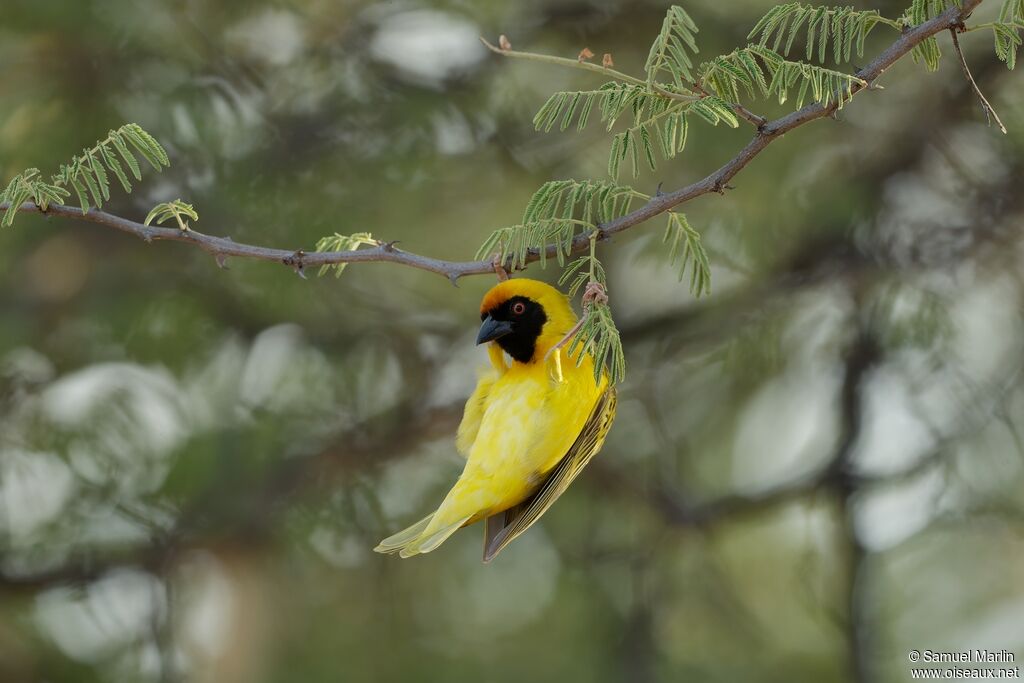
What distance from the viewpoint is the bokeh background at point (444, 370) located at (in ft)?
8.41

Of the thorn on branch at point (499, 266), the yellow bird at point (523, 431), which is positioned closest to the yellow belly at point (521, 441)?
the yellow bird at point (523, 431)

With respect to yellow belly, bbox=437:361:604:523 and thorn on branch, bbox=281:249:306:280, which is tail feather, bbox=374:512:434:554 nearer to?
yellow belly, bbox=437:361:604:523

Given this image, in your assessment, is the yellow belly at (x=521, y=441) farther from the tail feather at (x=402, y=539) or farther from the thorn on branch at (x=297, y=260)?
the thorn on branch at (x=297, y=260)

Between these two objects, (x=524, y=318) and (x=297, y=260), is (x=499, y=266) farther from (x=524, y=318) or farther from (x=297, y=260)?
(x=524, y=318)

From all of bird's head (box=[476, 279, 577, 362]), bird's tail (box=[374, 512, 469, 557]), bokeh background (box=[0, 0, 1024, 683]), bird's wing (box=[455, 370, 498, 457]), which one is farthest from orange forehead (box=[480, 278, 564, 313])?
bokeh background (box=[0, 0, 1024, 683])

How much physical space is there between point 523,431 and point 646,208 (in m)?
0.45

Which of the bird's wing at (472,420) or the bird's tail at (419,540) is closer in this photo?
the bird's tail at (419,540)

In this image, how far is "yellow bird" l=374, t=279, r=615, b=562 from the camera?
122cm

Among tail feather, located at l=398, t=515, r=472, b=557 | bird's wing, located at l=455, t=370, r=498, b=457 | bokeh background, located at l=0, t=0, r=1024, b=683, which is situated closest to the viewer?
tail feather, located at l=398, t=515, r=472, b=557

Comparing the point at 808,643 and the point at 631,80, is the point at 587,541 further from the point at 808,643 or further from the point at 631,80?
the point at 631,80

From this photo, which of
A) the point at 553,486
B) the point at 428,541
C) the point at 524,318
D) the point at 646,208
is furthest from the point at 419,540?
the point at 646,208

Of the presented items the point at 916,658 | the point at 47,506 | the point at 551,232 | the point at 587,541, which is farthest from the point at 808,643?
the point at 551,232

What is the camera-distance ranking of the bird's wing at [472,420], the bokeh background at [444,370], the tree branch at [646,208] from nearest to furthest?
the tree branch at [646,208] → the bird's wing at [472,420] → the bokeh background at [444,370]

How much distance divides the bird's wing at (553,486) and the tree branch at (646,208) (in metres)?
0.29
